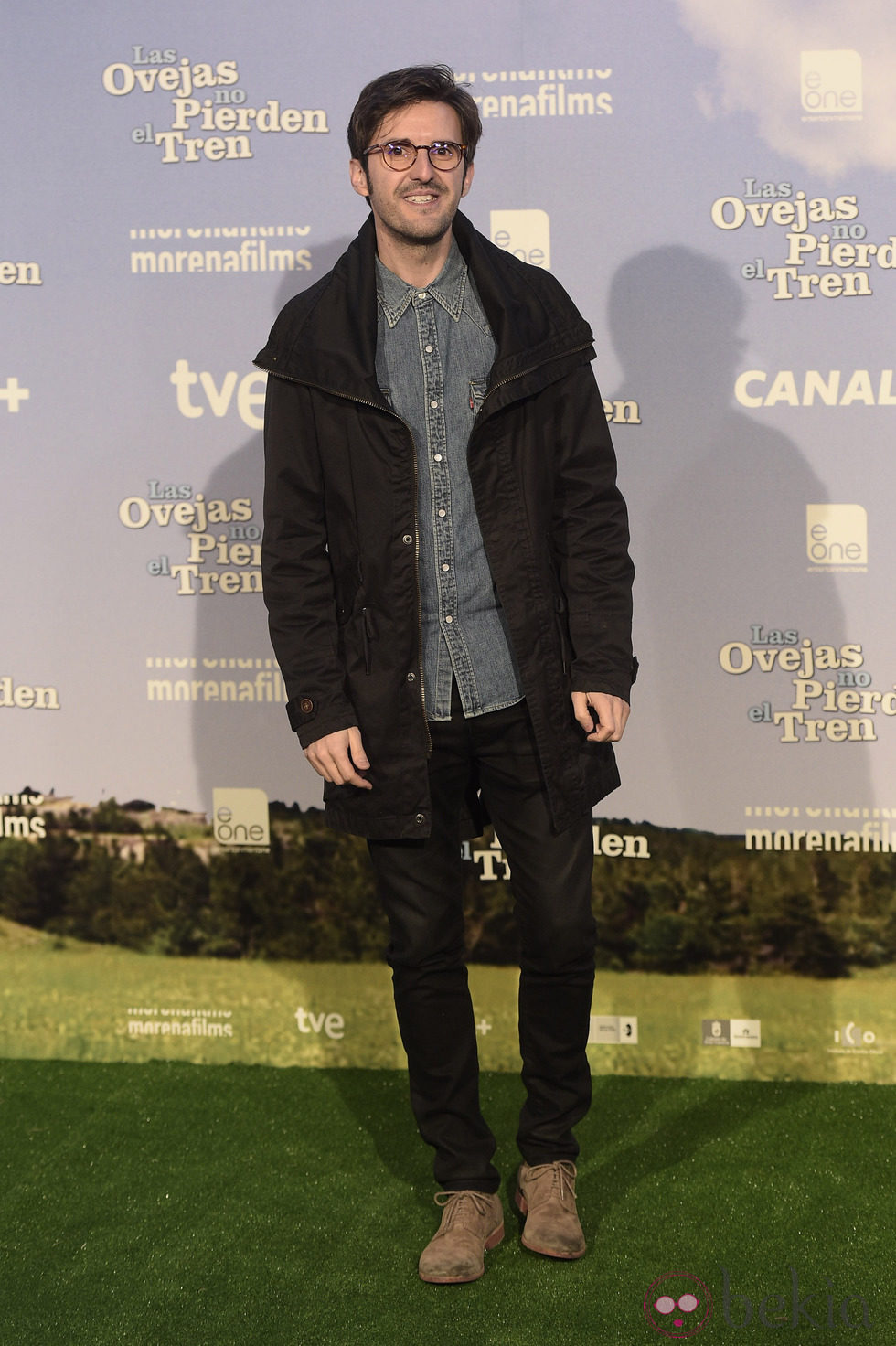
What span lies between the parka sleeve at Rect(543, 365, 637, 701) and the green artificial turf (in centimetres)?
103

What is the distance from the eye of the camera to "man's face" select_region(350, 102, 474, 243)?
2.15m

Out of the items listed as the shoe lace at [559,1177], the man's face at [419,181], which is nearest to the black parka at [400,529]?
the man's face at [419,181]

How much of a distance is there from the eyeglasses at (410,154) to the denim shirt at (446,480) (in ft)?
0.57

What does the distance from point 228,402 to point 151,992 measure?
4.80 feet

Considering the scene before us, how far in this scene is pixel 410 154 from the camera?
7.03ft

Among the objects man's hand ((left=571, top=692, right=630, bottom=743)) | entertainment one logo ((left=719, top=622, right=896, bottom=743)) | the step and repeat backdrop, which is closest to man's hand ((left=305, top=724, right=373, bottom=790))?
man's hand ((left=571, top=692, right=630, bottom=743))

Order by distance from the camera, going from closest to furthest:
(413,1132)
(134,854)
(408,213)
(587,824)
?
(408,213) < (587,824) < (413,1132) < (134,854)

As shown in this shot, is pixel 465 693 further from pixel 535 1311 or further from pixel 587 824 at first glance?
pixel 535 1311

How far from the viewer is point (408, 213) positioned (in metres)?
2.17

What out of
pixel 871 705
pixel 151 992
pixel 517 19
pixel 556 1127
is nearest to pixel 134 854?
pixel 151 992

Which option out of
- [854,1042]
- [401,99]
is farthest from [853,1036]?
[401,99]

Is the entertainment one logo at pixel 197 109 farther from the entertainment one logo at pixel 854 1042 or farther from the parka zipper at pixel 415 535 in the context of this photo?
the entertainment one logo at pixel 854 1042

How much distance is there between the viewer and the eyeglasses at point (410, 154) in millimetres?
2143

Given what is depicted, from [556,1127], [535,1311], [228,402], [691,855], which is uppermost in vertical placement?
[228,402]
